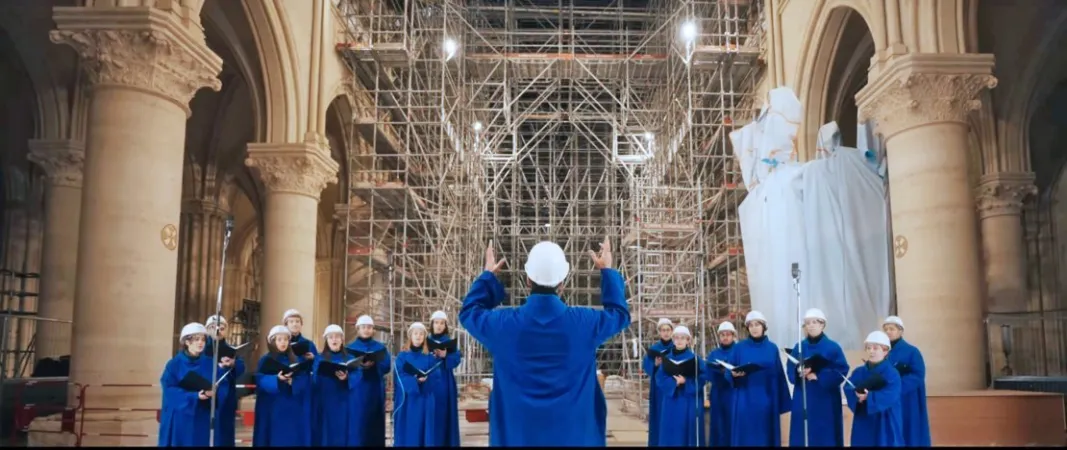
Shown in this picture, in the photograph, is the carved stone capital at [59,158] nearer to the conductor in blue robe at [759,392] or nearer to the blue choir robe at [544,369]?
the conductor in blue robe at [759,392]

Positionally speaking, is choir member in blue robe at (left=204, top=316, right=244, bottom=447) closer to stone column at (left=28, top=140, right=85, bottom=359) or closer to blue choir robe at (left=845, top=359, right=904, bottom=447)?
blue choir robe at (left=845, top=359, right=904, bottom=447)

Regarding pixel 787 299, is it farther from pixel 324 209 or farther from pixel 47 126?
pixel 324 209

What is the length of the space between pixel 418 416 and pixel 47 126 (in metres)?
11.3

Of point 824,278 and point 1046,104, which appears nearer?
point 824,278

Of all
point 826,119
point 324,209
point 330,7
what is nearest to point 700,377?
point 826,119

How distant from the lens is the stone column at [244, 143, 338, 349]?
16516 mm

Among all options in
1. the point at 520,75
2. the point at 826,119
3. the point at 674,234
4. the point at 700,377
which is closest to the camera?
the point at 700,377

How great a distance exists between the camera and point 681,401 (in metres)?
9.27

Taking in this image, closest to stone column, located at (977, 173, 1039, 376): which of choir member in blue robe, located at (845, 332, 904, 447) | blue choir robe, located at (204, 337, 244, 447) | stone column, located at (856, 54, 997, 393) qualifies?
stone column, located at (856, 54, 997, 393)

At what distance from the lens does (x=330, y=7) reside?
1828 centimetres

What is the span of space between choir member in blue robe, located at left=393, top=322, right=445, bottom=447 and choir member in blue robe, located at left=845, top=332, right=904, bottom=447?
380 centimetres

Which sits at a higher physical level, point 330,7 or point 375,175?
point 330,7

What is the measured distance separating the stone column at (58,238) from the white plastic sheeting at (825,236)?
11.7m

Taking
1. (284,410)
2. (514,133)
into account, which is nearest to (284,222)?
(284,410)
